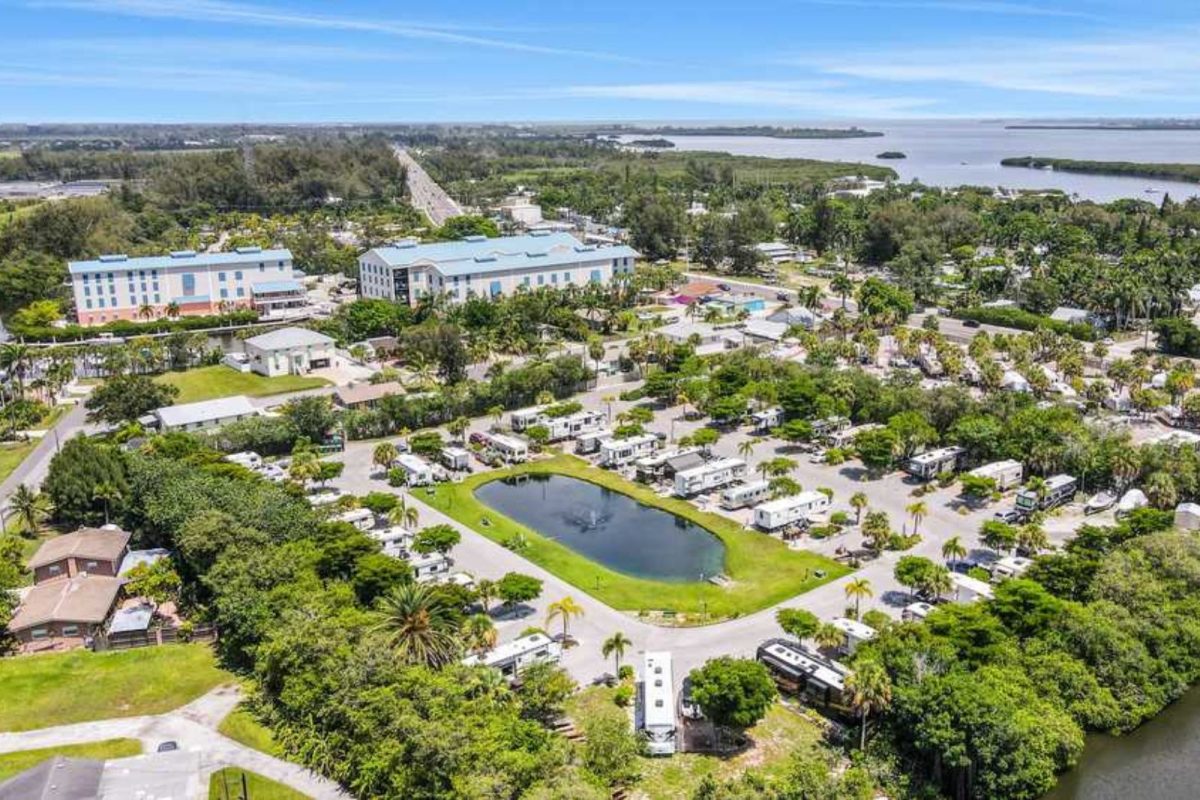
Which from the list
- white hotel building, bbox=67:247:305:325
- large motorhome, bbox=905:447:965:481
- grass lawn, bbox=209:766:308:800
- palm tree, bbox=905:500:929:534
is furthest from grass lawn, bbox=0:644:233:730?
white hotel building, bbox=67:247:305:325

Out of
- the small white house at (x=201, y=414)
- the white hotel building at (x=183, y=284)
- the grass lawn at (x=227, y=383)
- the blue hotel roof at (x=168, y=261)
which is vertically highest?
the blue hotel roof at (x=168, y=261)

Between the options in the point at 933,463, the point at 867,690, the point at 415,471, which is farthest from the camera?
the point at 415,471

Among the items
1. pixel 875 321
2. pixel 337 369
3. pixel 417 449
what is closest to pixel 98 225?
pixel 337 369

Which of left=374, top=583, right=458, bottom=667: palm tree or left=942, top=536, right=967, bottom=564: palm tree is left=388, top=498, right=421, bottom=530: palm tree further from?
left=942, top=536, right=967, bottom=564: palm tree

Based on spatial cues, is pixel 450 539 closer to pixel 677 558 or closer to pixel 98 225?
pixel 677 558

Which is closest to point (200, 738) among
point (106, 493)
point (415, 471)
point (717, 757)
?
point (717, 757)

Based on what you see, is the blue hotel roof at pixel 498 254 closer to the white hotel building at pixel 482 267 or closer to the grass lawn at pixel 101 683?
the white hotel building at pixel 482 267

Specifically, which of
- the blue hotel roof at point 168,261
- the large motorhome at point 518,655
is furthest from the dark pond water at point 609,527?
the blue hotel roof at point 168,261

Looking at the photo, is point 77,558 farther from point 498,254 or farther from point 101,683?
point 498,254
